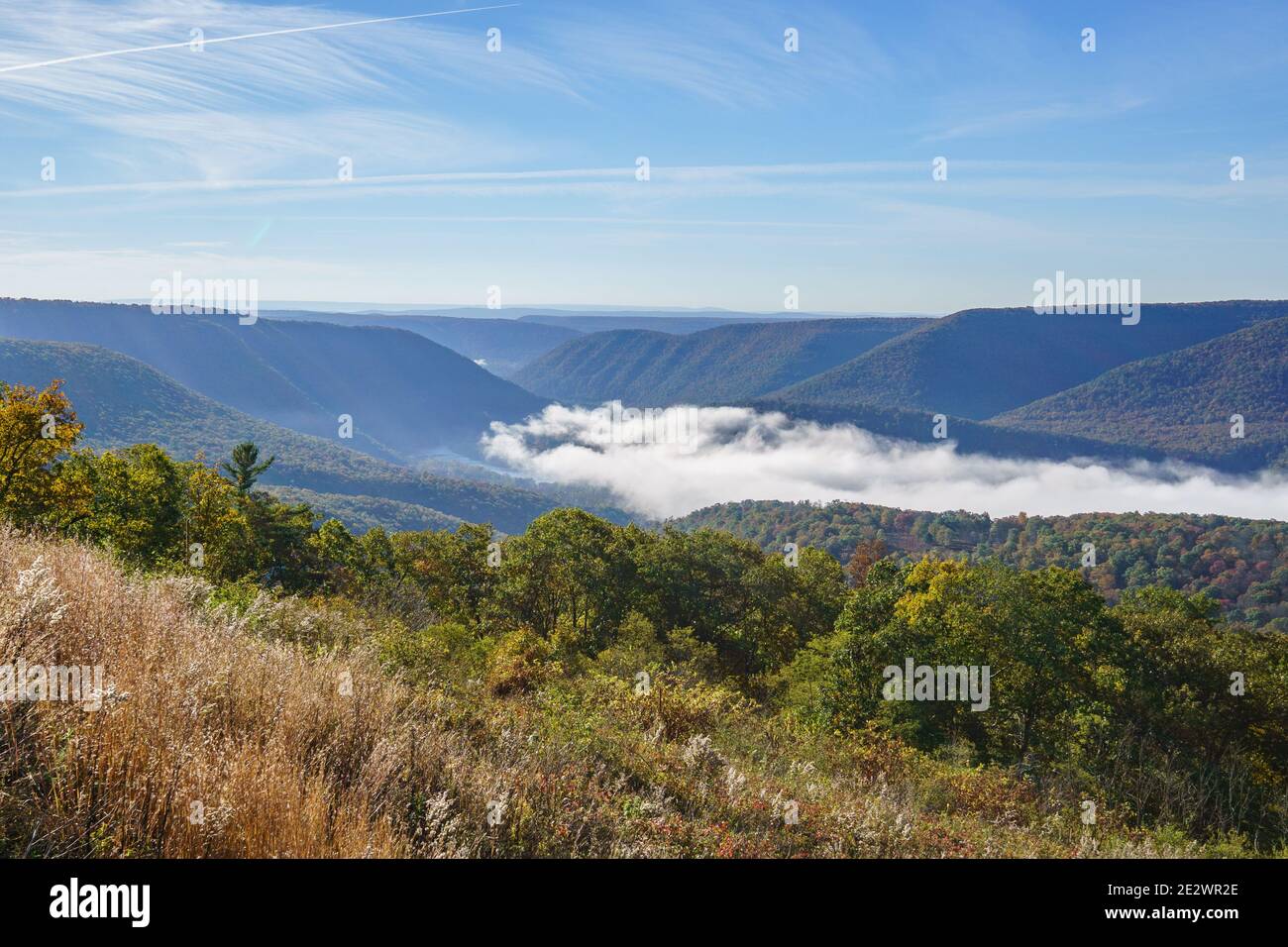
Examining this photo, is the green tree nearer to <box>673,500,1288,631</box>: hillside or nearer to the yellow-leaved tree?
the yellow-leaved tree

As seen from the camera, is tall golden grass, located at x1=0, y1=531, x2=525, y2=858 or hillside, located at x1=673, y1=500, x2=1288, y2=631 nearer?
tall golden grass, located at x1=0, y1=531, x2=525, y2=858

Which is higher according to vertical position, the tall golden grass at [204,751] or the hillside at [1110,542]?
the tall golden grass at [204,751]

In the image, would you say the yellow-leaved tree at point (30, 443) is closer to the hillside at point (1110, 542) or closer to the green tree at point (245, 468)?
the green tree at point (245, 468)

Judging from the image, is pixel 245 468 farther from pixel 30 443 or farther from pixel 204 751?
pixel 204 751

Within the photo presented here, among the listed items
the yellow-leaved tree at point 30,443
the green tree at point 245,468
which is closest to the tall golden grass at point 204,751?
the yellow-leaved tree at point 30,443

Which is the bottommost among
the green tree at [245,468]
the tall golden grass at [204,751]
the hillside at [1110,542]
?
the hillside at [1110,542]

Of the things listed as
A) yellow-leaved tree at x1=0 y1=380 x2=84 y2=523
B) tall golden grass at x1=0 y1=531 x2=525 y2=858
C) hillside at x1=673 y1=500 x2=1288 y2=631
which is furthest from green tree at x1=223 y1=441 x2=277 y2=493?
hillside at x1=673 y1=500 x2=1288 y2=631
